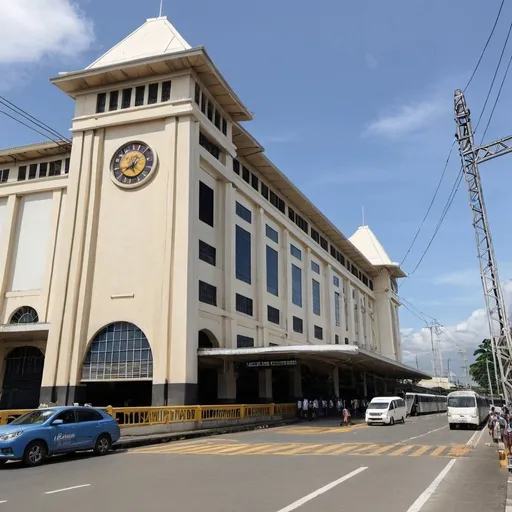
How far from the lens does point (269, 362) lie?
105ft

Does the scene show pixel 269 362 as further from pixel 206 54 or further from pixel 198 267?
pixel 206 54

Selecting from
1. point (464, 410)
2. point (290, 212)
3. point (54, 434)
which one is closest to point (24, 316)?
point (54, 434)

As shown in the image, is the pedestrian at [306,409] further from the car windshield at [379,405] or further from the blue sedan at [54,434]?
the blue sedan at [54,434]

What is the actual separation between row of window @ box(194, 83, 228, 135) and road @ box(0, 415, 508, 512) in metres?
25.3

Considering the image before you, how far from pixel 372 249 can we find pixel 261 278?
4568 centimetres

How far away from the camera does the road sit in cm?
807

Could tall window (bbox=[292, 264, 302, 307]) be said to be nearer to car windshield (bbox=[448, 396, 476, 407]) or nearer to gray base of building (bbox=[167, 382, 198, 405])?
gray base of building (bbox=[167, 382, 198, 405])

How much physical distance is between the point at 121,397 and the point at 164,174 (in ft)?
53.0

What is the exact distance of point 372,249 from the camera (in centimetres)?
8381

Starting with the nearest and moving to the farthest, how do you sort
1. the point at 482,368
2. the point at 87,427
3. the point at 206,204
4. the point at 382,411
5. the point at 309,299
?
the point at 87,427
the point at 382,411
the point at 206,204
the point at 309,299
the point at 482,368

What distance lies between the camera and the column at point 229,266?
35969mm

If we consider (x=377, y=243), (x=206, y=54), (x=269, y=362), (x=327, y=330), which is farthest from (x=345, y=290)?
(x=206, y=54)

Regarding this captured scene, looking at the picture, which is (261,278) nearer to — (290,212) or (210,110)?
(290,212)

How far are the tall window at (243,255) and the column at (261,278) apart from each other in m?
1.42
